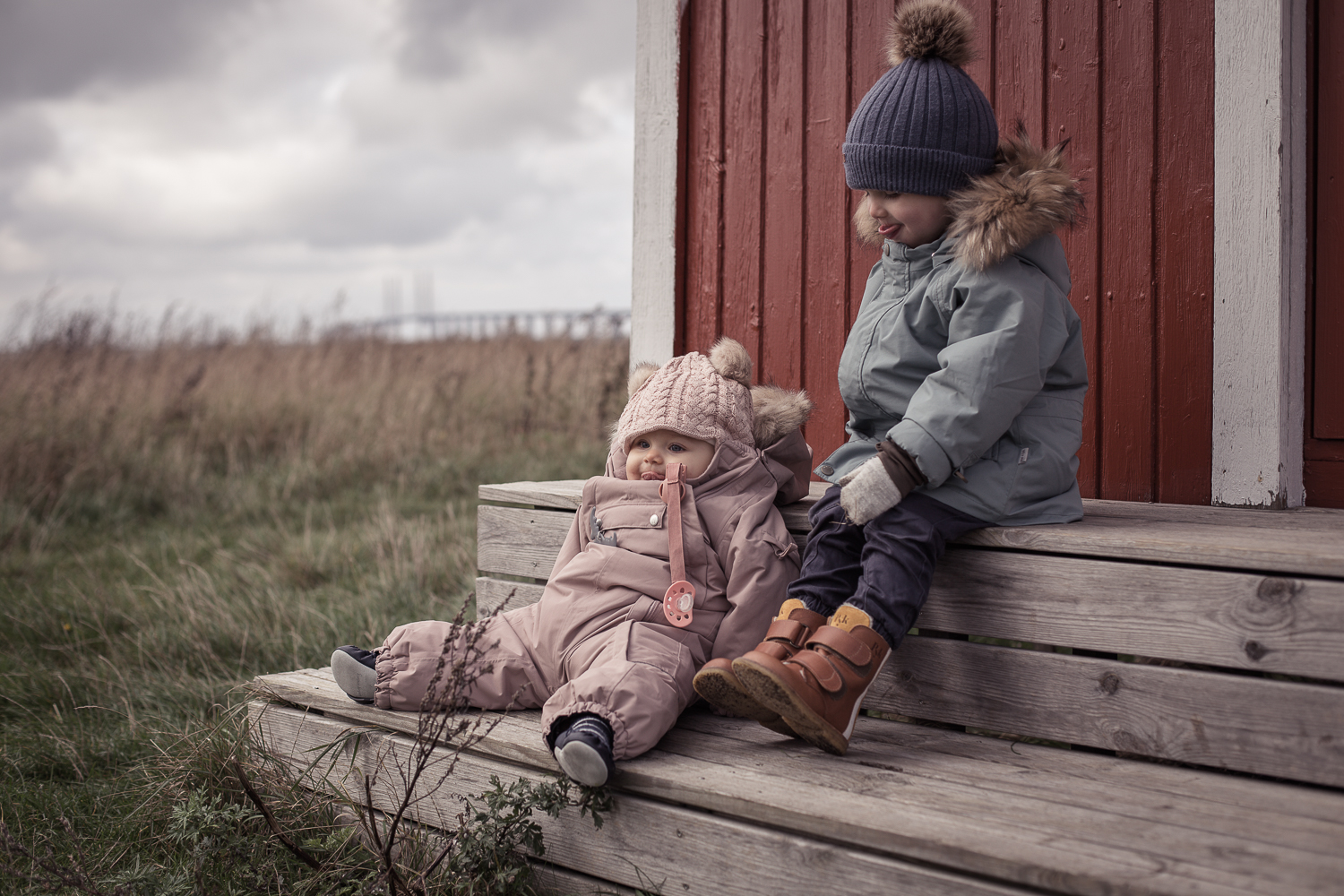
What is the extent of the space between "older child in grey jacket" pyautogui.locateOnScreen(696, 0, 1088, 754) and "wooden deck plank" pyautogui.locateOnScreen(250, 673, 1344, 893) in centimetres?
14

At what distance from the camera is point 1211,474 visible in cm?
277

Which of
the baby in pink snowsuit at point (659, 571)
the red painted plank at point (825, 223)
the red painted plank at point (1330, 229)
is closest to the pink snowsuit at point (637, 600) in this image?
the baby in pink snowsuit at point (659, 571)

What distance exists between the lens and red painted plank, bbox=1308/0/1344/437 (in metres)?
2.66

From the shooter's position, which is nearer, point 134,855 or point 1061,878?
point 1061,878

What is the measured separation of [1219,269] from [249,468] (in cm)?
619

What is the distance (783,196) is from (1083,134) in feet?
3.43

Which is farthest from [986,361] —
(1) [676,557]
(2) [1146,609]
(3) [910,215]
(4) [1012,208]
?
(1) [676,557]

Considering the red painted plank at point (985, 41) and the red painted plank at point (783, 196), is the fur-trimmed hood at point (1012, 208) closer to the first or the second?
the red painted plank at point (985, 41)

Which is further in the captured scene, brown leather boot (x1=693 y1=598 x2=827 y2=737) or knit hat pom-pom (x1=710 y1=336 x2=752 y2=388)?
knit hat pom-pom (x1=710 y1=336 x2=752 y2=388)

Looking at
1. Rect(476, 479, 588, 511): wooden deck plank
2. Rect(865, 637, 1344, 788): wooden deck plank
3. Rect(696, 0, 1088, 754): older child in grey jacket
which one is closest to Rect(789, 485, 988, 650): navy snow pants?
Rect(696, 0, 1088, 754): older child in grey jacket

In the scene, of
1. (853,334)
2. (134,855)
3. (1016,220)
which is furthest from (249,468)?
(1016,220)

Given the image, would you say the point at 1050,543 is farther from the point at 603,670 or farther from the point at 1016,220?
the point at 603,670

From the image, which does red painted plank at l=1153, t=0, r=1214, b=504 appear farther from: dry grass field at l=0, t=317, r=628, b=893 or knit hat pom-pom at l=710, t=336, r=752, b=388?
dry grass field at l=0, t=317, r=628, b=893

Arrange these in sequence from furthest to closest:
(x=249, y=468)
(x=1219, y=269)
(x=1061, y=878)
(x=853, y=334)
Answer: (x=249, y=468) → (x=1219, y=269) → (x=853, y=334) → (x=1061, y=878)
